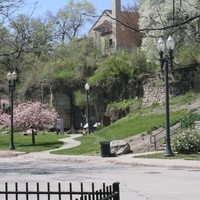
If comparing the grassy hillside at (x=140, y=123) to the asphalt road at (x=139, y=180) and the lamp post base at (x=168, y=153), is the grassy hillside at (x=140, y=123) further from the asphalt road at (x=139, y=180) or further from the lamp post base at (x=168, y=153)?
the asphalt road at (x=139, y=180)

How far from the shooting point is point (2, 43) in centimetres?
2020

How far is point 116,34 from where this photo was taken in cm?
6856

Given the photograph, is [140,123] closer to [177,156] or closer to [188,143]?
[188,143]

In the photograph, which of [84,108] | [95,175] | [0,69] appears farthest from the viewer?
[84,108]

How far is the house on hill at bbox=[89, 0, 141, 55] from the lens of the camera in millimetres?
62669

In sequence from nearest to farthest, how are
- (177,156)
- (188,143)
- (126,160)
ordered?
1. (126,160)
2. (177,156)
3. (188,143)

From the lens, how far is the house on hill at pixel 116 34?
6267 cm

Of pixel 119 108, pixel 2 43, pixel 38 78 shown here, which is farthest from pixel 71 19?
pixel 2 43

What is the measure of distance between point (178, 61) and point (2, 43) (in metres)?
28.6

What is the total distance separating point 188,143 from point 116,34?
148ft

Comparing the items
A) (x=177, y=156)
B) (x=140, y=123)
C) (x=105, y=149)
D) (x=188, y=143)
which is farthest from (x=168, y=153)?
(x=140, y=123)

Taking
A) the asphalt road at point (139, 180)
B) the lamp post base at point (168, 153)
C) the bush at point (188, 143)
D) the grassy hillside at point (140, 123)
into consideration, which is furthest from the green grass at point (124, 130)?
the asphalt road at point (139, 180)

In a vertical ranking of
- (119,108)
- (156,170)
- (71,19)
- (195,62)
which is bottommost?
(156,170)

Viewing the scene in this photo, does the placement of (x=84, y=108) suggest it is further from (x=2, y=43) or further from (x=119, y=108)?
(x=2, y=43)
